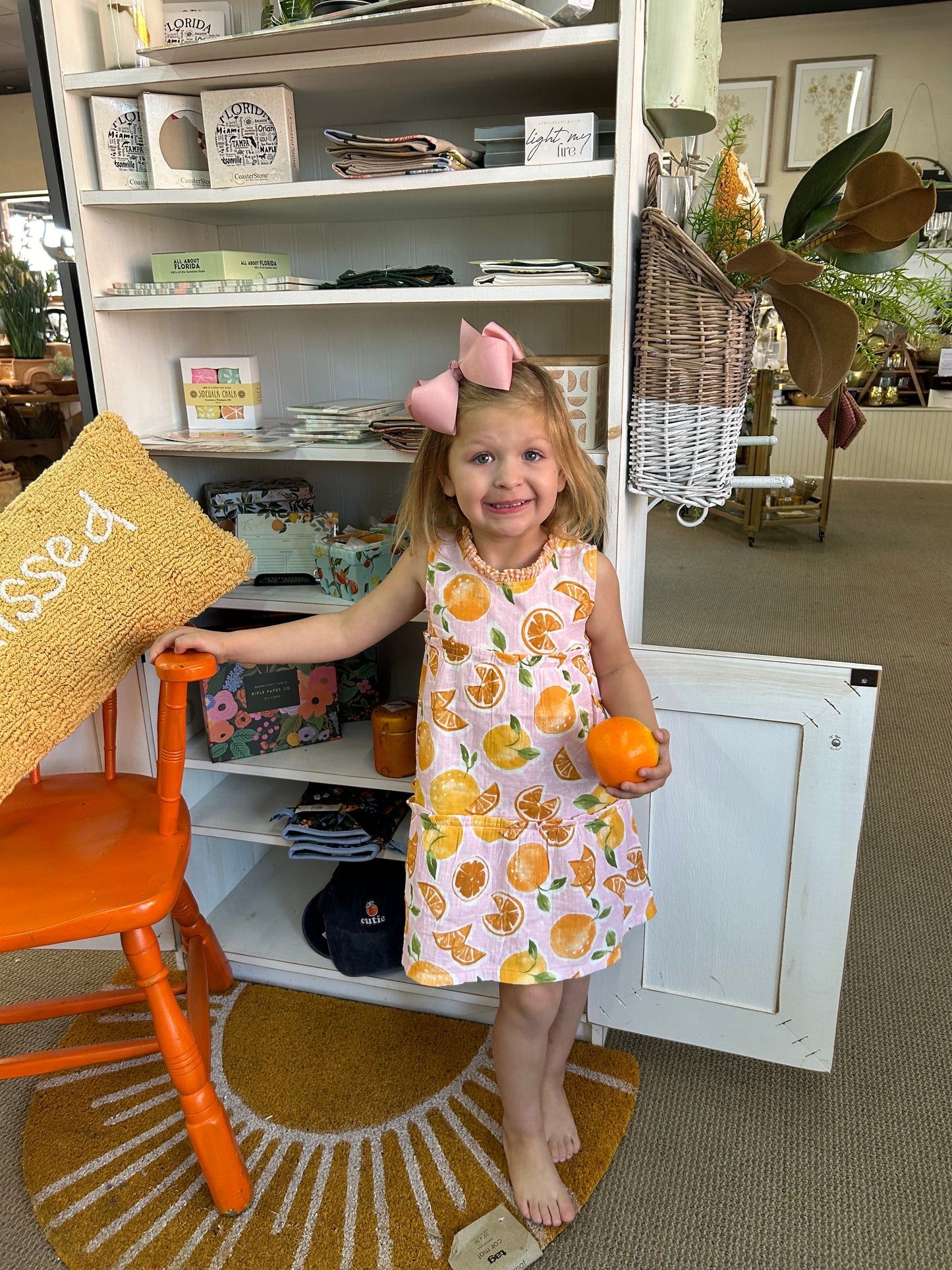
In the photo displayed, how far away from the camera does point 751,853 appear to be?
4.64 feet

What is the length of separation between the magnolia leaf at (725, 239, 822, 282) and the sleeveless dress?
0.40 meters

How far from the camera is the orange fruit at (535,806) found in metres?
1.28

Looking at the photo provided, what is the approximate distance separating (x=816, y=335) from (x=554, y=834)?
75cm

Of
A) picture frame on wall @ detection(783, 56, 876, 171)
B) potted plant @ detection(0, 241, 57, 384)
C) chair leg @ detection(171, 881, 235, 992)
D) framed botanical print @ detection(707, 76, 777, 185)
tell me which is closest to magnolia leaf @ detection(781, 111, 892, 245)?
chair leg @ detection(171, 881, 235, 992)

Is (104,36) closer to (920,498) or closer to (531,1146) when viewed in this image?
(531,1146)

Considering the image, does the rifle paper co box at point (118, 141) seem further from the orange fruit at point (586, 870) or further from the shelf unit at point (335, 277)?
the orange fruit at point (586, 870)

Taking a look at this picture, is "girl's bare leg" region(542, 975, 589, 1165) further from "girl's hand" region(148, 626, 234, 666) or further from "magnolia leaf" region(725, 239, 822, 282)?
"magnolia leaf" region(725, 239, 822, 282)

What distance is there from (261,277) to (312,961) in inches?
48.5

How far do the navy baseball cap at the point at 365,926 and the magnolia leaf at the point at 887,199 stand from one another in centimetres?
131

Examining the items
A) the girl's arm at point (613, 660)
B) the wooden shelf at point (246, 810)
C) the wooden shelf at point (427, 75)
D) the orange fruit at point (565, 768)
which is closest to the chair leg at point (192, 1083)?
the wooden shelf at point (246, 810)

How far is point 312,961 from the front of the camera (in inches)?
69.4

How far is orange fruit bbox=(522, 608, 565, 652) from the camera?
1249 millimetres

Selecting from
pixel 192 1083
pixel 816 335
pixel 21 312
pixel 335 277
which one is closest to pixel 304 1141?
pixel 192 1083

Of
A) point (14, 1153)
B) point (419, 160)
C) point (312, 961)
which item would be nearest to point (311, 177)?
point (419, 160)
